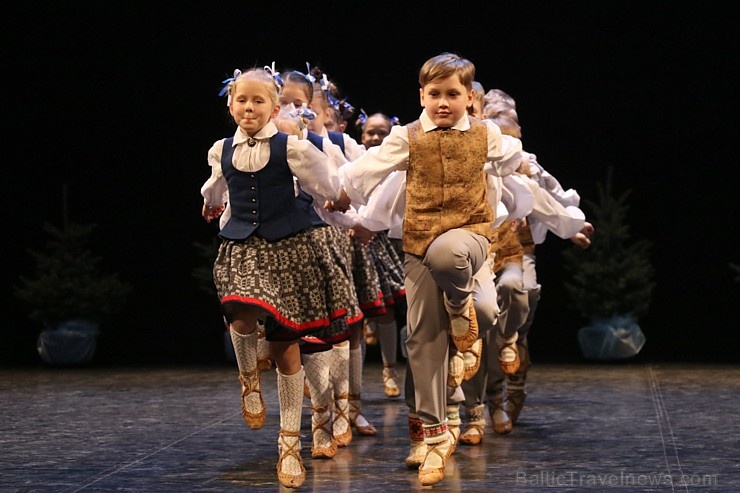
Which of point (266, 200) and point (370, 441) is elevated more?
point (266, 200)

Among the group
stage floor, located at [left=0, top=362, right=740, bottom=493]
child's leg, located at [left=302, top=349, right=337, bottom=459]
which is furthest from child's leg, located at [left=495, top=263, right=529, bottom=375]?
child's leg, located at [left=302, top=349, right=337, bottom=459]

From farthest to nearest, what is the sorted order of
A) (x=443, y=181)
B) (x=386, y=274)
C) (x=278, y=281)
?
(x=386, y=274) → (x=278, y=281) → (x=443, y=181)

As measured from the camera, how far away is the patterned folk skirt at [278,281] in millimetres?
3434

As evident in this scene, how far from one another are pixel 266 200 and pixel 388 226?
1.34 feet

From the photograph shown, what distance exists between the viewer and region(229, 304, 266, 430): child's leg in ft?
11.4

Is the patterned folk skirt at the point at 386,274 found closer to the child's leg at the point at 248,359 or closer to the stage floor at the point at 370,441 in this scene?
the stage floor at the point at 370,441

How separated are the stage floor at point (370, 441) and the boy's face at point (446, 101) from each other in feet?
3.46

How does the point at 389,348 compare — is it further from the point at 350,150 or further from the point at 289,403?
the point at 289,403

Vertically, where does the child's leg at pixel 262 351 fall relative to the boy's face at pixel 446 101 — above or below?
below

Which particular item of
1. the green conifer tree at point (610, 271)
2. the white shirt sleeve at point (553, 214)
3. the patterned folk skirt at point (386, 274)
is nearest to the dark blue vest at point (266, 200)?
the white shirt sleeve at point (553, 214)

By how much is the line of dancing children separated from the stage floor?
0.68ft

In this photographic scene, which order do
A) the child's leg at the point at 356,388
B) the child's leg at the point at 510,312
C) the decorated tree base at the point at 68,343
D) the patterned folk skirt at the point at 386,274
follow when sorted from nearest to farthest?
the child's leg at the point at 510,312 < the child's leg at the point at 356,388 < the patterned folk skirt at the point at 386,274 < the decorated tree base at the point at 68,343

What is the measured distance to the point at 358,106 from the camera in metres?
7.70

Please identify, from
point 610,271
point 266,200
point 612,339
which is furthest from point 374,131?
point 612,339
